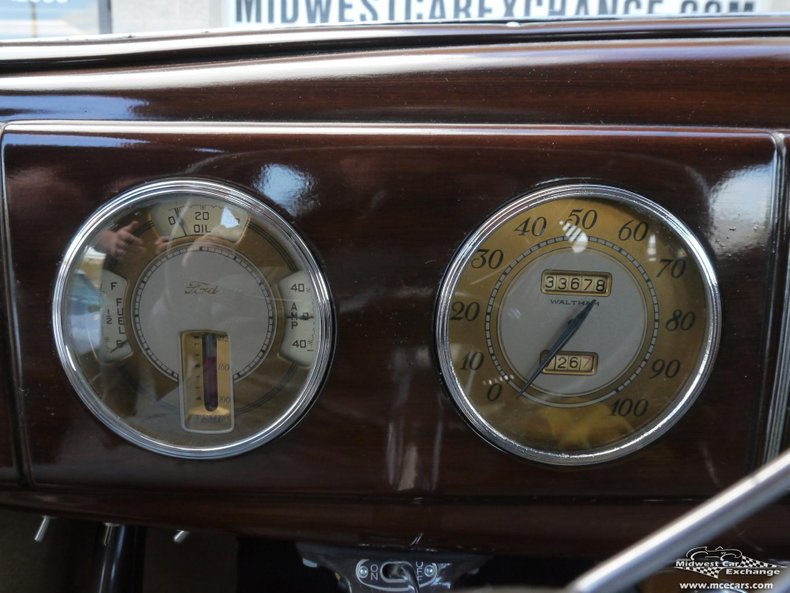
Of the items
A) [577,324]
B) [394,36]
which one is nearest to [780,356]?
[577,324]

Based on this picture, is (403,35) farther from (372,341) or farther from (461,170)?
(372,341)

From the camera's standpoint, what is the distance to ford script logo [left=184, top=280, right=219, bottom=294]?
917 millimetres

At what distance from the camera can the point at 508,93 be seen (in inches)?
35.4

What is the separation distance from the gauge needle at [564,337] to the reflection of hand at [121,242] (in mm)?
490

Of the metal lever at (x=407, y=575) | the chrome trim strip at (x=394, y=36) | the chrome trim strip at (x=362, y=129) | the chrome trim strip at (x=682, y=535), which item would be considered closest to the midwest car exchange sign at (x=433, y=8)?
the chrome trim strip at (x=394, y=36)

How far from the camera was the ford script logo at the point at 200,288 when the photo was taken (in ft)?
3.01

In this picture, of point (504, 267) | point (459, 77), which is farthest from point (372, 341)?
point (459, 77)

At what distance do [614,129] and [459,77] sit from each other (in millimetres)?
188

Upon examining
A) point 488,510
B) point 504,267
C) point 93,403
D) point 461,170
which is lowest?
point 488,510

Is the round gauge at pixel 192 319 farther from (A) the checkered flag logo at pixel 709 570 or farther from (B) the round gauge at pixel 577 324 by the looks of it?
(A) the checkered flag logo at pixel 709 570

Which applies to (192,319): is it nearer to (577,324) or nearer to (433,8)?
(577,324)

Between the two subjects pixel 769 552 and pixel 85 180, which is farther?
pixel 769 552

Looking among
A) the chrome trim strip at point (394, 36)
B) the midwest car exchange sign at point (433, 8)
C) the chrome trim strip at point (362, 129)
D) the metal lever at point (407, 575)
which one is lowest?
the metal lever at point (407, 575)

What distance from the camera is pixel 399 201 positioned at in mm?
870
